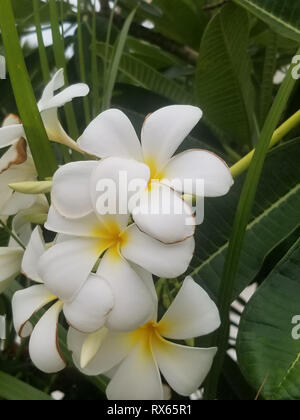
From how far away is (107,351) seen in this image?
1.52ft

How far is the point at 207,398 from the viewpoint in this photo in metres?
0.52

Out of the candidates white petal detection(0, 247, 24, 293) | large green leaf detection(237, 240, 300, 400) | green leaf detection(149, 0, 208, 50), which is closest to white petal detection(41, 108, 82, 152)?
white petal detection(0, 247, 24, 293)

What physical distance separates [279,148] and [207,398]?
0.26 meters

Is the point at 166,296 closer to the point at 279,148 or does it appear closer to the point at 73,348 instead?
A: the point at 73,348

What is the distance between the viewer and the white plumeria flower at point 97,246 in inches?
15.9

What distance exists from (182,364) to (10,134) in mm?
232

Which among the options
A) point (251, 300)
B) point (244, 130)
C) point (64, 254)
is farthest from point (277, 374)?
point (244, 130)

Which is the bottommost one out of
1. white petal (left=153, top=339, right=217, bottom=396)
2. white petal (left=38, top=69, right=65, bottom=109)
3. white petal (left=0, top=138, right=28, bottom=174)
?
white petal (left=153, top=339, right=217, bottom=396)

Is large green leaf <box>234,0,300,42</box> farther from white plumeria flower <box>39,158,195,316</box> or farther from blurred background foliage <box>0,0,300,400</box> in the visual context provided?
white plumeria flower <box>39,158,195,316</box>

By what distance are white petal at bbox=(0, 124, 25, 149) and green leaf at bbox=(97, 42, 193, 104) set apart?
429mm

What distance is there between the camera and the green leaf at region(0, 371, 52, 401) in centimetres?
56

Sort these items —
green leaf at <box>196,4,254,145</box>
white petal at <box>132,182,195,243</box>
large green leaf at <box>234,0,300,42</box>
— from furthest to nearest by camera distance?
green leaf at <box>196,4,254,145</box> → large green leaf at <box>234,0,300,42</box> → white petal at <box>132,182,195,243</box>

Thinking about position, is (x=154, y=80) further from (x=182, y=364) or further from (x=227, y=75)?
(x=182, y=364)

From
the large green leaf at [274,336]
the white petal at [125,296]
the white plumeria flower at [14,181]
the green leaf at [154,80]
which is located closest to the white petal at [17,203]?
Answer: the white plumeria flower at [14,181]
